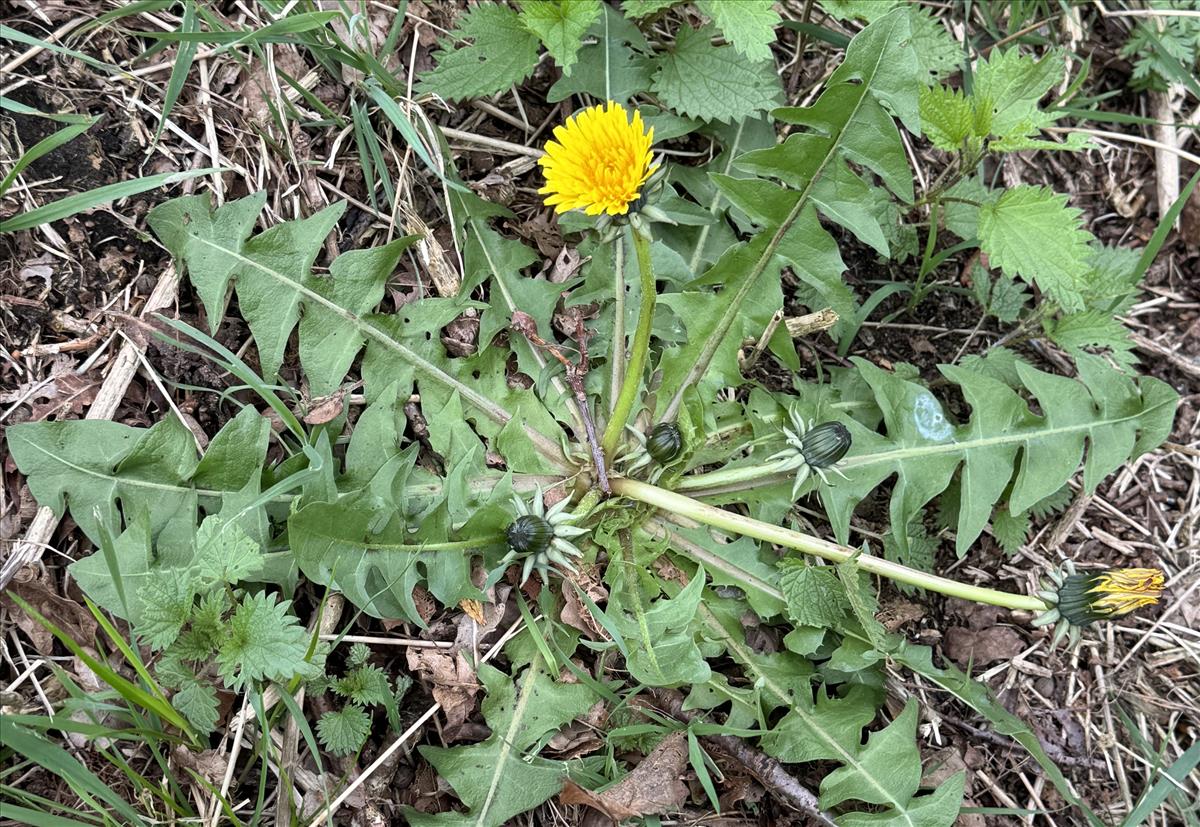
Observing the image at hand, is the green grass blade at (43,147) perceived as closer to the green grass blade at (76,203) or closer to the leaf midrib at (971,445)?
the green grass blade at (76,203)

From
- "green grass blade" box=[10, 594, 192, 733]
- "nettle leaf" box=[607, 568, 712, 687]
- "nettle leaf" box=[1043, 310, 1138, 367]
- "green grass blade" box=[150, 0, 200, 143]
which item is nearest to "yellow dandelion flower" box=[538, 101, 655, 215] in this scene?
"nettle leaf" box=[607, 568, 712, 687]

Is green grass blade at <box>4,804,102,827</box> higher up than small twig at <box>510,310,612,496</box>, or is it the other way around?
small twig at <box>510,310,612,496</box>

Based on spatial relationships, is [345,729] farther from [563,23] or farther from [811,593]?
[563,23]

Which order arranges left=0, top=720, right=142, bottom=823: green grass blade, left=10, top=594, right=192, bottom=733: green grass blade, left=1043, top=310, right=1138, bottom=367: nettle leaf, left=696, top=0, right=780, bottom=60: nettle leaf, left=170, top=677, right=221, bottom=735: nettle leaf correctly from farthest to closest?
left=1043, top=310, right=1138, bottom=367: nettle leaf → left=696, top=0, right=780, bottom=60: nettle leaf → left=170, top=677, right=221, bottom=735: nettle leaf → left=10, top=594, right=192, bottom=733: green grass blade → left=0, top=720, right=142, bottom=823: green grass blade

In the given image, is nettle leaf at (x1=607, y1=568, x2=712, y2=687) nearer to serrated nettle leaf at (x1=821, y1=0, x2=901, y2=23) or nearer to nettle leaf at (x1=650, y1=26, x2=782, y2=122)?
nettle leaf at (x1=650, y1=26, x2=782, y2=122)

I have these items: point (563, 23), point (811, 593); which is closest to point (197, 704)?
point (811, 593)

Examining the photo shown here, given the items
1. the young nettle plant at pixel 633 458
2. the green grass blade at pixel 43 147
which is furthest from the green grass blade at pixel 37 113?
the young nettle plant at pixel 633 458
